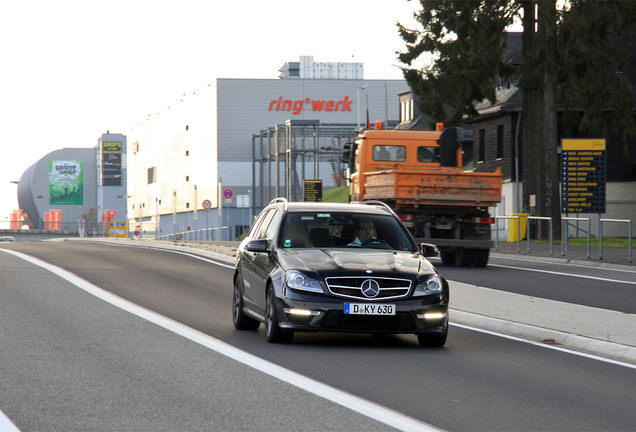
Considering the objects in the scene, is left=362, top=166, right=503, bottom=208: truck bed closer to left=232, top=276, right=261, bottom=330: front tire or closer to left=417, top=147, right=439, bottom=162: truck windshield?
left=417, top=147, right=439, bottom=162: truck windshield

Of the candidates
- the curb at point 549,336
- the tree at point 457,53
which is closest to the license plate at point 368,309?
the curb at point 549,336

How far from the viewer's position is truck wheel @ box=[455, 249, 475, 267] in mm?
23062

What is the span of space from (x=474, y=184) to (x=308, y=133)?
50.4 m

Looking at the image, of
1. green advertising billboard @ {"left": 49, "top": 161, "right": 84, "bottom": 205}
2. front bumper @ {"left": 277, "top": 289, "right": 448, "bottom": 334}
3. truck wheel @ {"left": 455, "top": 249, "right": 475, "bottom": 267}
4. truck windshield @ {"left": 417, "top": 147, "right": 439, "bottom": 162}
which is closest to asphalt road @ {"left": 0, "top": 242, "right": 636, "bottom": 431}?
front bumper @ {"left": 277, "top": 289, "right": 448, "bottom": 334}

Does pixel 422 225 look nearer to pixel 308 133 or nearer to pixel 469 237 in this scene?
pixel 469 237

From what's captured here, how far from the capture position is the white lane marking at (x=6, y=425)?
5.73 m

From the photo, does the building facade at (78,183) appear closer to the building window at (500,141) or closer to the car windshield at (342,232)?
the building window at (500,141)

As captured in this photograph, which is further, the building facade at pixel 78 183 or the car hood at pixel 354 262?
the building facade at pixel 78 183

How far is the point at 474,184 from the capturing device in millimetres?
22109

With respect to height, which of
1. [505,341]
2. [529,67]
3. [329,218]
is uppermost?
[529,67]

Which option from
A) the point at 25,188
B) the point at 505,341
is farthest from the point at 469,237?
the point at 25,188

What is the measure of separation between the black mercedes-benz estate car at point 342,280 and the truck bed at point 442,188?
436 inches

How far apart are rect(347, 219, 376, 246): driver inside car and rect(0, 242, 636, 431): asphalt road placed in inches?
41.9

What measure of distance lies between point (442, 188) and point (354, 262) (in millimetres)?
12734
